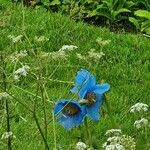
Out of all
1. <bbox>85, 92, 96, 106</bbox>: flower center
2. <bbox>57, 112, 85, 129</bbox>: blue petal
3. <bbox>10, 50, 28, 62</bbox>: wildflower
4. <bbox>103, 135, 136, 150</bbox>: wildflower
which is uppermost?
<bbox>10, 50, 28, 62</bbox>: wildflower

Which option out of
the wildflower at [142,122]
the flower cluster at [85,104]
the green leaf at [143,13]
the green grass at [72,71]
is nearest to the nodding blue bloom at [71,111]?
the flower cluster at [85,104]

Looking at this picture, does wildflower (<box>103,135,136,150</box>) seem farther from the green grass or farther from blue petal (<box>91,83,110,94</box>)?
the green grass

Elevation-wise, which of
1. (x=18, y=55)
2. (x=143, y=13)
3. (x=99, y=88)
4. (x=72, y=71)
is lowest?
(x=143, y=13)

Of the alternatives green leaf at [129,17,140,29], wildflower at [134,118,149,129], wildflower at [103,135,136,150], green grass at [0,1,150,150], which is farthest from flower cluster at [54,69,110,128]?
green leaf at [129,17,140,29]

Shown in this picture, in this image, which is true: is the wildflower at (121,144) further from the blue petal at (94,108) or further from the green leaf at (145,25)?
the green leaf at (145,25)

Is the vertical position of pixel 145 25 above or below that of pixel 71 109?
below

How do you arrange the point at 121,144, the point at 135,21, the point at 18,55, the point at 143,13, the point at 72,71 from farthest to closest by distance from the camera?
the point at 135,21 → the point at 143,13 → the point at 72,71 → the point at 18,55 → the point at 121,144

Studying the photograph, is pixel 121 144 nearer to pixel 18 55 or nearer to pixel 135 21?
pixel 18 55

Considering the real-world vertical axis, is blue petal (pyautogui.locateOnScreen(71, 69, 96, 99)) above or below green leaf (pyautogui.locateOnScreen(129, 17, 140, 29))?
above

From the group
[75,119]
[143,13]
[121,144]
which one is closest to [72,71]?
[75,119]
